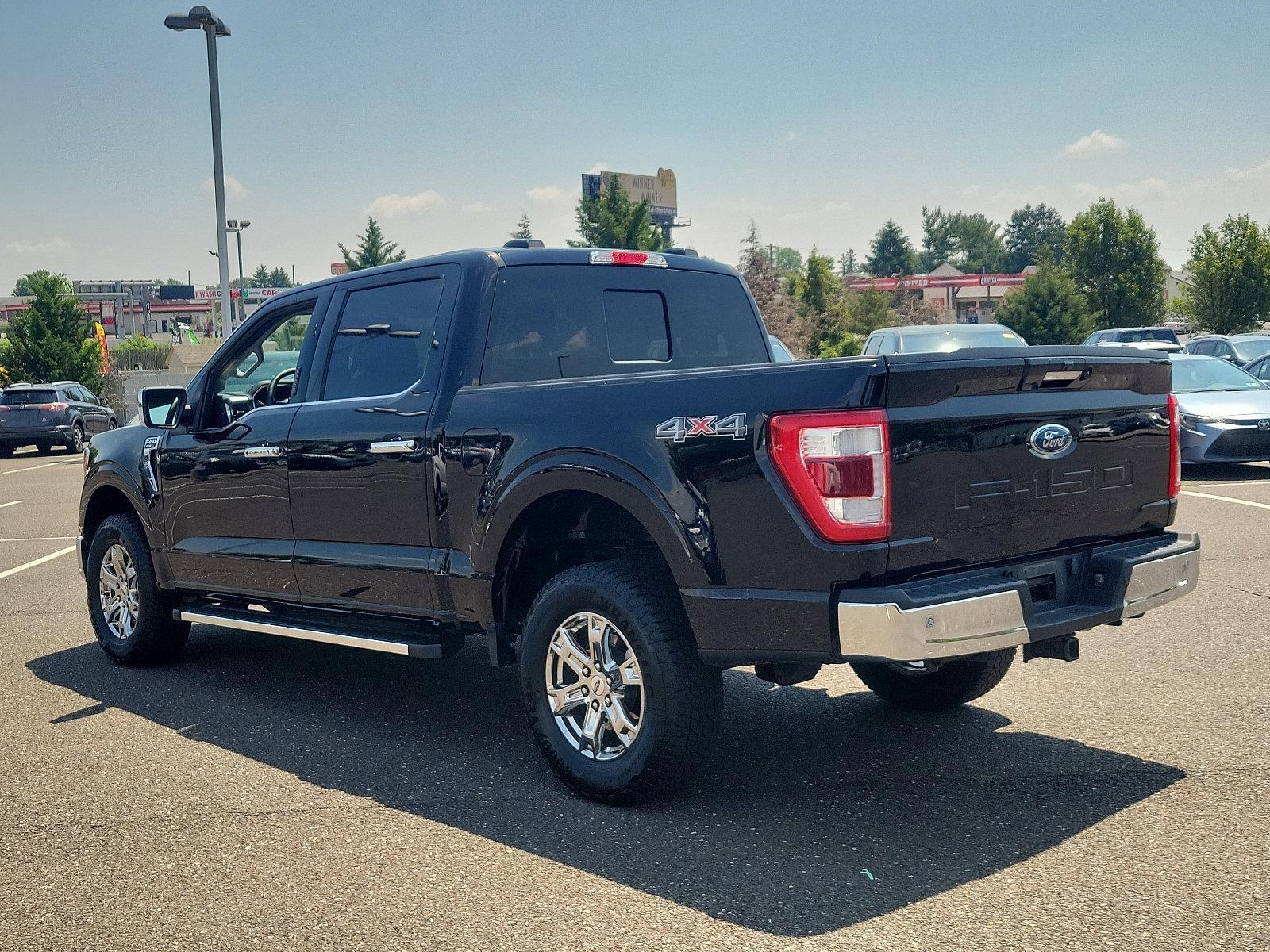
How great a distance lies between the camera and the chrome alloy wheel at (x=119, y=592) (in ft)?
23.4

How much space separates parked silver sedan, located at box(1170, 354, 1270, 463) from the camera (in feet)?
49.7

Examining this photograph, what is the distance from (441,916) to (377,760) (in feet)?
5.38

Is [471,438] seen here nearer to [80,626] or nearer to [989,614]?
[989,614]

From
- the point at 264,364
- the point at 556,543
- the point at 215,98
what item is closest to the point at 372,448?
the point at 556,543

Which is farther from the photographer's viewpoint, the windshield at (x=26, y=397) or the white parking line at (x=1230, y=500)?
the windshield at (x=26, y=397)

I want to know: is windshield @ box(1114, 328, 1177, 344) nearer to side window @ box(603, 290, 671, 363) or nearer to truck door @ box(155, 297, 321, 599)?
side window @ box(603, 290, 671, 363)

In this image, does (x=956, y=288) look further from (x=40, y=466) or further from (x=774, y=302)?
(x=40, y=466)

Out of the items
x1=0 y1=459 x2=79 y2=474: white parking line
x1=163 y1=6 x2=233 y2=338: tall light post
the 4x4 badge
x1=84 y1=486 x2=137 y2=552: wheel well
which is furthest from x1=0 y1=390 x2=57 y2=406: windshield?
the 4x4 badge

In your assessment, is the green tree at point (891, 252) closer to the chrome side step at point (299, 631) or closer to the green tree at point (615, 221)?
the green tree at point (615, 221)

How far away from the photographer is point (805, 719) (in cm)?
559

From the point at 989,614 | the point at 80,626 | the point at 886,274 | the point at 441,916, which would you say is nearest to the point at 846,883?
the point at 989,614

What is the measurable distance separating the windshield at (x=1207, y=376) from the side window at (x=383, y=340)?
42.5 ft

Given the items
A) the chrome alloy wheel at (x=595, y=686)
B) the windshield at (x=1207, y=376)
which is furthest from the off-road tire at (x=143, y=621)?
the windshield at (x=1207, y=376)

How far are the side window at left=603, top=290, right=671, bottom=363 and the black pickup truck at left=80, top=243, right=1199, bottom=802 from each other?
0.05 feet
